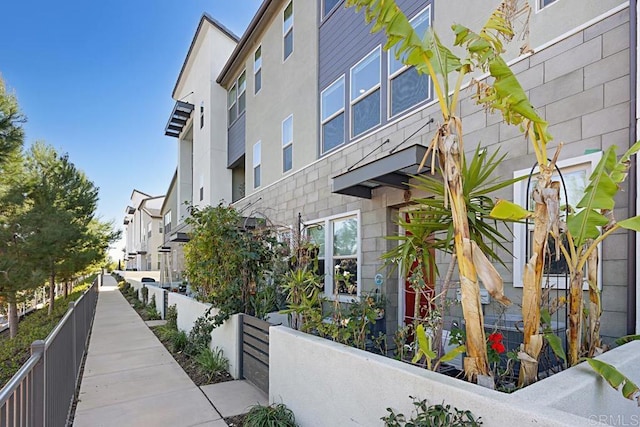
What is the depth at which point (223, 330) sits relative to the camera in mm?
6051

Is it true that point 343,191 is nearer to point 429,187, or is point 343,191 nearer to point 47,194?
point 429,187

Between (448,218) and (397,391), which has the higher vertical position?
(448,218)

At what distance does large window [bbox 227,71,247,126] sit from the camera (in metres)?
13.2

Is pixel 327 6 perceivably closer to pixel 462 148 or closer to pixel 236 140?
pixel 236 140

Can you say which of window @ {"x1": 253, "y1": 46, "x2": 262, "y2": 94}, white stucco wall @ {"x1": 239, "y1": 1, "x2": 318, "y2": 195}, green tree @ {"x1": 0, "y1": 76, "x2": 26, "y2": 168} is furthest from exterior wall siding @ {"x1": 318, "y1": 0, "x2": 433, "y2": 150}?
green tree @ {"x1": 0, "y1": 76, "x2": 26, "y2": 168}

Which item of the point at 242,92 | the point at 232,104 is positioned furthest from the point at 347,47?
the point at 232,104

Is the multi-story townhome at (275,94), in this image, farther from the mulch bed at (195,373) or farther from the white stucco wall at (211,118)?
the mulch bed at (195,373)

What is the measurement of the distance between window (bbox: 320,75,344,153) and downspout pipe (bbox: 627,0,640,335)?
484 centimetres

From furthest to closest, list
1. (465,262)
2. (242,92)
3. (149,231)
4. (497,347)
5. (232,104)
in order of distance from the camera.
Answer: (149,231) → (232,104) → (242,92) → (497,347) → (465,262)

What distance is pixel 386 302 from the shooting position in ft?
20.6

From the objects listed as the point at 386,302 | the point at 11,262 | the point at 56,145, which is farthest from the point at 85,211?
the point at 386,302

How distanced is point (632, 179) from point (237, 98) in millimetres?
12418

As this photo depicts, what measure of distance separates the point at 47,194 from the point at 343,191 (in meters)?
13.6

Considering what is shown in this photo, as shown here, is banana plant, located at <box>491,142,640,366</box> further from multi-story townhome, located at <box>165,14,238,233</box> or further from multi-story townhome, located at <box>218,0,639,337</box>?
multi-story townhome, located at <box>165,14,238,233</box>
